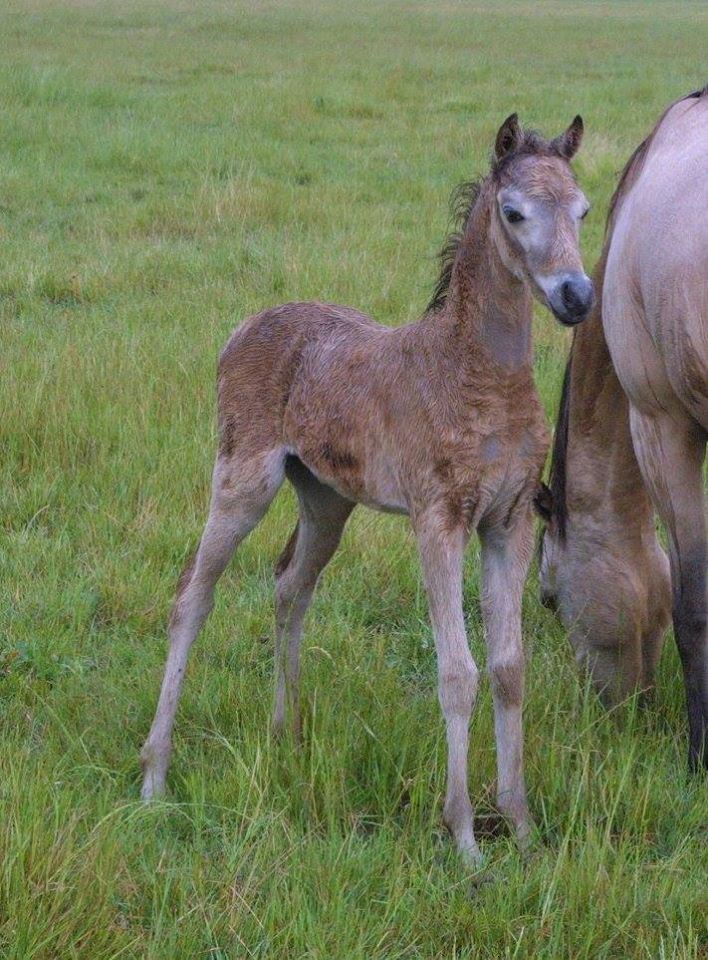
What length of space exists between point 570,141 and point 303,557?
149cm

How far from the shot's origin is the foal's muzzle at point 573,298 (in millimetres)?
2580

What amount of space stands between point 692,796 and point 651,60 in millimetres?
23773

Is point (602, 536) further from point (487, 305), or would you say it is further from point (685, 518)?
point (487, 305)

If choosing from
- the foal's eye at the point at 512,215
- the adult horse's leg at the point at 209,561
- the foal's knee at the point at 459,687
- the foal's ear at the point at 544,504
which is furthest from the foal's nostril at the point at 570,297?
the foal's ear at the point at 544,504

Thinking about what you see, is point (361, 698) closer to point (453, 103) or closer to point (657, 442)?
point (657, 442)

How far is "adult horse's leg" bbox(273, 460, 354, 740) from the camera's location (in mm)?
3744

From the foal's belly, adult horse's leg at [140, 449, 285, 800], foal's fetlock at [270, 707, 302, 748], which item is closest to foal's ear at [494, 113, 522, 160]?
the foal's belly

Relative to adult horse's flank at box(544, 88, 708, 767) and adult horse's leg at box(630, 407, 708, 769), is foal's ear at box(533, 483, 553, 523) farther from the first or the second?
adult horse's leg at box(630, 407, 708, 769)

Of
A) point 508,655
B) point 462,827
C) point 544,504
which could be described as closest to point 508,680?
point 508,655

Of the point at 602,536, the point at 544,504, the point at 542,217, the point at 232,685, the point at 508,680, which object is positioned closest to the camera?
the point at 542,217

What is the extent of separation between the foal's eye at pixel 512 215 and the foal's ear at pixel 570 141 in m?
0.22

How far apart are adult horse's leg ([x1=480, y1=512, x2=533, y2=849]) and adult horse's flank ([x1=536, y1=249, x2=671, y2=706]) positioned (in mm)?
844

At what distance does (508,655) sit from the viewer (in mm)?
3145

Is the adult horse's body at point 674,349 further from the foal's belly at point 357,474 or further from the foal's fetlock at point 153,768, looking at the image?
the foal's fetlock at point 153,768
